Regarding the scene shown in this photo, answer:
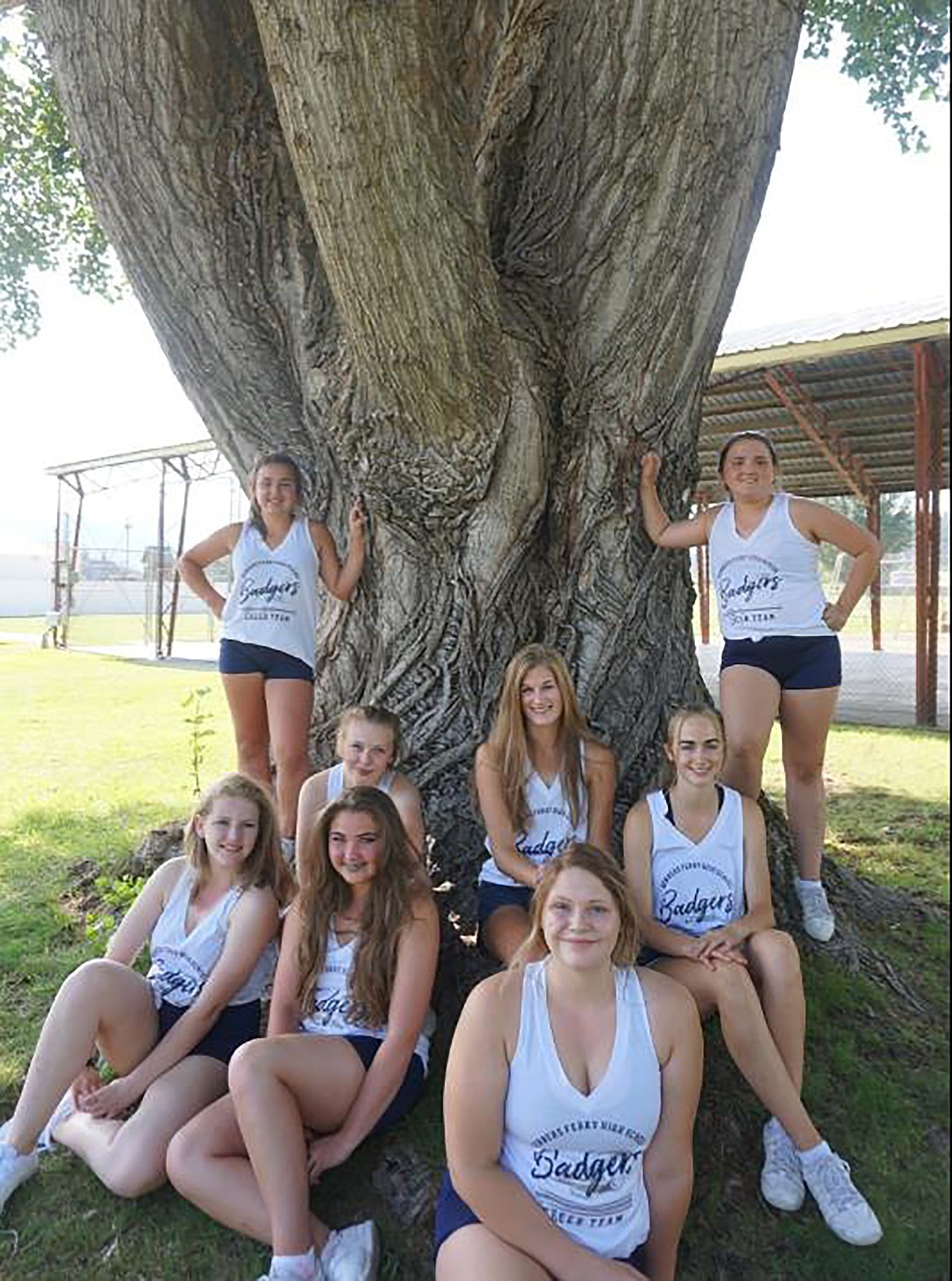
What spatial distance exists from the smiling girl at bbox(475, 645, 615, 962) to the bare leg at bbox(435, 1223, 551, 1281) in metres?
0.89

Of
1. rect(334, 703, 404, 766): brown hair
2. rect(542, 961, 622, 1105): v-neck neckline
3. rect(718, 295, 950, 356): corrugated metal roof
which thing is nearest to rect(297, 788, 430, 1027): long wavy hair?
rect(334, 703, 404, 766): brown hair

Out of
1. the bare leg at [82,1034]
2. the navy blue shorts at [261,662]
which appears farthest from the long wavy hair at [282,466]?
the bare leg at [82,1034]

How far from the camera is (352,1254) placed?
81.0 inches

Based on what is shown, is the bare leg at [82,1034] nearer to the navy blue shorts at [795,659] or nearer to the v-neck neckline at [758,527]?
the navy blue shorts at [795,659]

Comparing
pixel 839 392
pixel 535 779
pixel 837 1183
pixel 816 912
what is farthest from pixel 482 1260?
pixel 839 392

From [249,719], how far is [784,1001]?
1917mm

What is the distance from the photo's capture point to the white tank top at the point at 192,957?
257cm

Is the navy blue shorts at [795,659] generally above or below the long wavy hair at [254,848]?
above

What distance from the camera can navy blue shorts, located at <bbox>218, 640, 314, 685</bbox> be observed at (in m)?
3.30

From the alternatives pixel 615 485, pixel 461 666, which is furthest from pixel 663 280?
pixel 461 666

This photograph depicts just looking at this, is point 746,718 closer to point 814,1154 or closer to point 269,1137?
point 814,1154

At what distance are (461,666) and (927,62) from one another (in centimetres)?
201

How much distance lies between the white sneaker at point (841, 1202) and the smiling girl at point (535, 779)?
2.96 ft

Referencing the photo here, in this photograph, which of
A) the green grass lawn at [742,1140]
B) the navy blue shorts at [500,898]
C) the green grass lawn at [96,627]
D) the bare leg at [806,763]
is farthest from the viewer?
the green grass lawn at [96,627]
